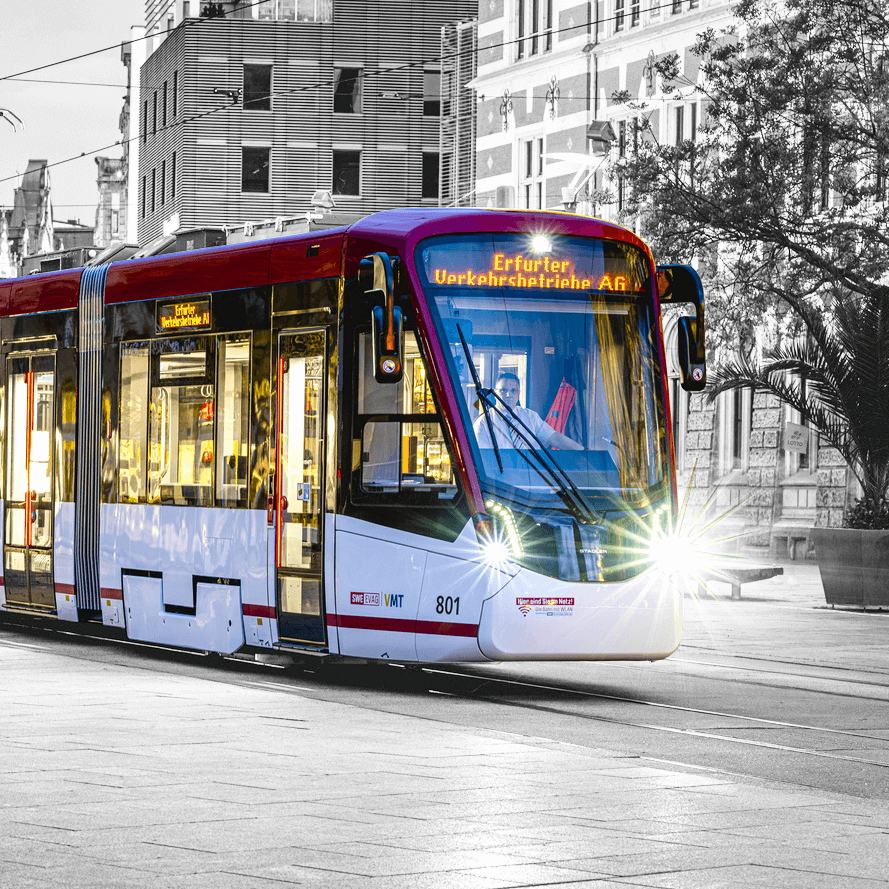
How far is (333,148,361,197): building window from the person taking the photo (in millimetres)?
62344

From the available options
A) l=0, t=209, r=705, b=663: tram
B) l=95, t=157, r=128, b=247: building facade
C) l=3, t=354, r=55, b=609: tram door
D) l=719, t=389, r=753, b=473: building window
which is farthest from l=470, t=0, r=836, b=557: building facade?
l=95, t=157, r=128, b=247: building facade

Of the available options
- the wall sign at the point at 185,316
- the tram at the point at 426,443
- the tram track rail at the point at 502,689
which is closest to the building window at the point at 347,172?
the tram track rail at the point at 502,689

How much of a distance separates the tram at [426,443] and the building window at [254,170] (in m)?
47.0

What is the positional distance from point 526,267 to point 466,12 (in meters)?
53.4

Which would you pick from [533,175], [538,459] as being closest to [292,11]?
[533,175]

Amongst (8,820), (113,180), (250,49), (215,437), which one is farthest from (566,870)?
(113,180)

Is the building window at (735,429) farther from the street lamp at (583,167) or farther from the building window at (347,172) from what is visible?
the building window at (347,172)

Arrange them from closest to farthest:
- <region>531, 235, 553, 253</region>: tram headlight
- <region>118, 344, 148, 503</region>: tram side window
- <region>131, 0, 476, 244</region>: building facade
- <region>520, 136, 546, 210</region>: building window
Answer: <region>531, 235, 553, 253</region>: tram headlight → <region>118, 344, 148, 503</region>: tram side window → <region>520, 136, 546, 210</region>: building window → <region>131, 0, 476, 244</region>: building facade

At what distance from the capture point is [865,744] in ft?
36.4

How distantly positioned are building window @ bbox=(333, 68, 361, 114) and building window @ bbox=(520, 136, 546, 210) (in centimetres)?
1747

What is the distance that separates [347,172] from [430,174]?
286 centimetres

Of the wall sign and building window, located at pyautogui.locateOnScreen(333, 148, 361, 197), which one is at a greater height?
building window, located at pyautogui.locateOnScreen(333, 148, 361, 197)

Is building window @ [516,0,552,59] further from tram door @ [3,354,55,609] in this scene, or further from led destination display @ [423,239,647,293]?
led destination display @ [423,239,647,293]

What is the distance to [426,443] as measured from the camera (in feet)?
42.3
